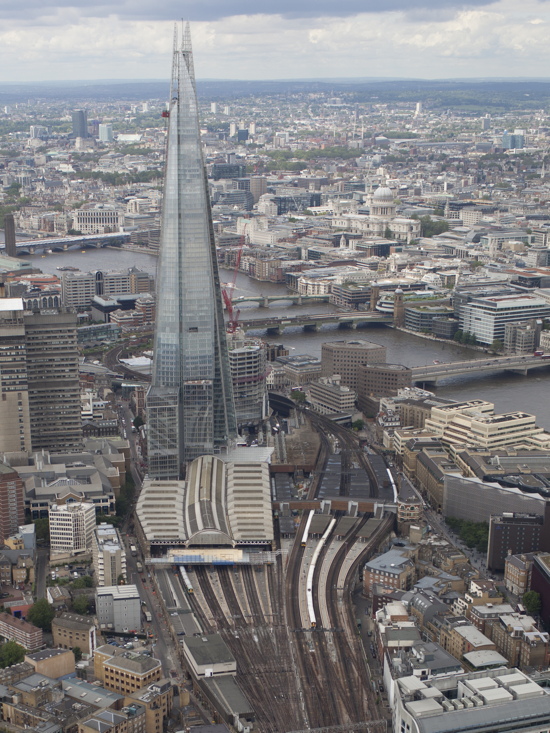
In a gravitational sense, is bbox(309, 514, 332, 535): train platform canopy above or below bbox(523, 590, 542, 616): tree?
below

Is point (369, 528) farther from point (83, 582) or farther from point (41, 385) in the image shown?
point (41, 385)

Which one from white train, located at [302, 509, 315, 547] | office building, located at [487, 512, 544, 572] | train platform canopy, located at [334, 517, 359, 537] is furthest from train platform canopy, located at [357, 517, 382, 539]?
office building, located at [487, 512, 544, 572]

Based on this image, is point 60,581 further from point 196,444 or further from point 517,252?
point 517,252

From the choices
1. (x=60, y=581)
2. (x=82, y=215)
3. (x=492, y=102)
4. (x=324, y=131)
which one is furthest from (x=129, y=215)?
(x=492, y=102)

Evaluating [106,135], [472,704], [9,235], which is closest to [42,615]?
[472,704]

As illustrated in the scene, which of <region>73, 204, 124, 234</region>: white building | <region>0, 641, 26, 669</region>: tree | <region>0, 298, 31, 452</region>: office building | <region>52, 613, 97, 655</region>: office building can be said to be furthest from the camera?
<region>73, 204, 124, 234</region>: white building

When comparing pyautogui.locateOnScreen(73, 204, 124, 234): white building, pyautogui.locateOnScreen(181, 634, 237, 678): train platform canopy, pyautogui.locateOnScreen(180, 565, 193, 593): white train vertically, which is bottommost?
pyautogui.locateOnScreen(73, 204, 124, 234): white building

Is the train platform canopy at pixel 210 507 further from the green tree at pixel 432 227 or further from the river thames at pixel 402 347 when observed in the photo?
the green tree at pixel 432 227

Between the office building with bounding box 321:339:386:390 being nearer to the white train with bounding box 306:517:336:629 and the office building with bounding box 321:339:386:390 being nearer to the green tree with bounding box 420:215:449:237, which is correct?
the white train with bounding box 306:517:336:629
